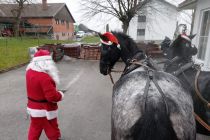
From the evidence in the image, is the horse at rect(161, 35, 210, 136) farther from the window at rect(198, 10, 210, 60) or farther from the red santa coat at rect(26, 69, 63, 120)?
the window at rect(198, 10, 210, 60)

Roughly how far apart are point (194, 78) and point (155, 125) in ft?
4.55

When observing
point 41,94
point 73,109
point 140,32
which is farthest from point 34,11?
point 41,94

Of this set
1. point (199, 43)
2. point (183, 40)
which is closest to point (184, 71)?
point (183, 40)

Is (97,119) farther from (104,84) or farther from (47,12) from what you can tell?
(47,12)

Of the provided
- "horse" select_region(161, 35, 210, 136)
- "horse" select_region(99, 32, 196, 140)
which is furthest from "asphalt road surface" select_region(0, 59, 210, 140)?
"horse" select_region(99, 32, 196, 140)

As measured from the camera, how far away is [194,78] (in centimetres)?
277

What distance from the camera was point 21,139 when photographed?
3.88 meters

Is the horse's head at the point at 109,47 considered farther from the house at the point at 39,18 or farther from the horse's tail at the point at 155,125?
the house at the point at 39,18

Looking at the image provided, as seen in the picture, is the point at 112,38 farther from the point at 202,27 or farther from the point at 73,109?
the point at 202,27

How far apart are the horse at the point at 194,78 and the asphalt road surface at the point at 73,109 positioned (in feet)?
5.22

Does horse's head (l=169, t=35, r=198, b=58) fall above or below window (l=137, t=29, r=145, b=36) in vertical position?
below

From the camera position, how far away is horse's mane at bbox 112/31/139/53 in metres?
3.29

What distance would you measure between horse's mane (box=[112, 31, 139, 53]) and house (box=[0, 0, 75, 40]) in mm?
36229

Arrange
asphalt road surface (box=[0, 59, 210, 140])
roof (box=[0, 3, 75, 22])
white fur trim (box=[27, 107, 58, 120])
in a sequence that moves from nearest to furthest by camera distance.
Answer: white fur trim (box=[27, 107, 58, 120]), asphalt road surface (box=[0, 59, 210, 140]), roof (box=[0, 3, 75, 22])
